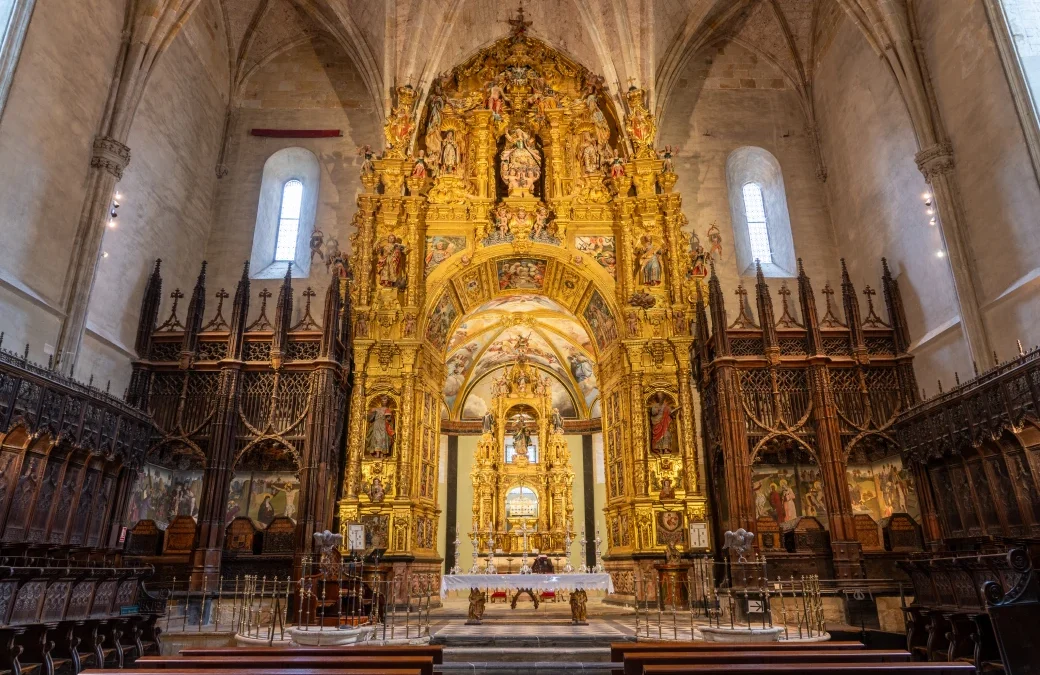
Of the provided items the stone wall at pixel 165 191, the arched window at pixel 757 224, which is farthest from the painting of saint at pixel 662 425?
the stone wall at pixel 165 191

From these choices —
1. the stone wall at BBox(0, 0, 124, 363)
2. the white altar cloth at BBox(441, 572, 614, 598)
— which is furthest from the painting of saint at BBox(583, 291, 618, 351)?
the stone wall at BBox(0, 0, 124, 363)

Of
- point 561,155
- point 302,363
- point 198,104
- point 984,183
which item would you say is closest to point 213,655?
point 302,363

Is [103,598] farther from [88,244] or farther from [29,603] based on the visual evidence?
[88,244]

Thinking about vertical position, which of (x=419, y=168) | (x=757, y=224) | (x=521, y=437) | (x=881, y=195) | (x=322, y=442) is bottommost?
(x=322, y=442)

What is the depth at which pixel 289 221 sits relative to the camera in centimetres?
2178

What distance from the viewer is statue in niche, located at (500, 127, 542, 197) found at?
19.9 metres

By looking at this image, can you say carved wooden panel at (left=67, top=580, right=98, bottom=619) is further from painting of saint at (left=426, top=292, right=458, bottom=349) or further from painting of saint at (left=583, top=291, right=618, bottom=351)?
painting of saint at (left=583, top=291, right=618, bottom=351)

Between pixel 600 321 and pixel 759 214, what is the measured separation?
6.62m

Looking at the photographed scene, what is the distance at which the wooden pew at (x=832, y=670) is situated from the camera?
394 centimetres

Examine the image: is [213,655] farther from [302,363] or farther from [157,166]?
[157,166]

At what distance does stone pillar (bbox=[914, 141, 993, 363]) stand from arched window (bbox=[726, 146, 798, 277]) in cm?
574

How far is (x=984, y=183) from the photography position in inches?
540

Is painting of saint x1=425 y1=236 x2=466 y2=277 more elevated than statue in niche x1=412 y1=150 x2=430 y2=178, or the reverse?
statue in niche x1=412 y1=150 x2=430 y2=178

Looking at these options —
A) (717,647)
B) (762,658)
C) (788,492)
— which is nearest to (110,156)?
(717,647)
